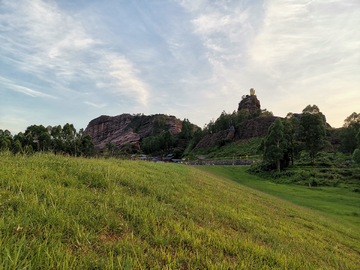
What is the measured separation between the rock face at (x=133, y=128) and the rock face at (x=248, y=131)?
67862 mm

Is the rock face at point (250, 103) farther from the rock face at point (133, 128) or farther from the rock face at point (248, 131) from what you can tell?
the rock face at point (133, 128)

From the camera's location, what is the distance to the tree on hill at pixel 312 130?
30312 mm

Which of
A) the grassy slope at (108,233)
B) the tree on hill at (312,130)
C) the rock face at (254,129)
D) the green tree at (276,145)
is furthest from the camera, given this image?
the rock face at (254,129)

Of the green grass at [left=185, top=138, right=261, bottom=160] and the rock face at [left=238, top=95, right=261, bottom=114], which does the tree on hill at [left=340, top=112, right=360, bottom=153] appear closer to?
the green grass at [left=185, top=138, right=261, bottom=160]

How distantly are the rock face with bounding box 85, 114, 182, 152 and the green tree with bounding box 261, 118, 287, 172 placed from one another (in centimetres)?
10029

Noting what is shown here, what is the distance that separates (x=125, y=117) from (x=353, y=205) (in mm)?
192521

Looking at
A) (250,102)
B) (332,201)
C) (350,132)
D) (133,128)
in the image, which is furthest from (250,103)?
(133,128)

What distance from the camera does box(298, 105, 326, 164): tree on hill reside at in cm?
3031

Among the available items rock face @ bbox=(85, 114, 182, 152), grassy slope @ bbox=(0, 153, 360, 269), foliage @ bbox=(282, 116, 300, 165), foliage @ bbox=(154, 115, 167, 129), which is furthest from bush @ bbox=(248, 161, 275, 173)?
foliage @ bbox=(154, 115, 167, 129)

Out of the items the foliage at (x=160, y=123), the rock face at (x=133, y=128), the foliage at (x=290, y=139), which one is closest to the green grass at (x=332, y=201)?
the foliage at (x=290, y=139)

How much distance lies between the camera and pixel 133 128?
168 metres

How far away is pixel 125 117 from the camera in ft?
625

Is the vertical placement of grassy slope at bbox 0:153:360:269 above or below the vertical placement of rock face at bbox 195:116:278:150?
below

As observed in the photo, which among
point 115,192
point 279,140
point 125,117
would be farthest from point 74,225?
point 125,117
